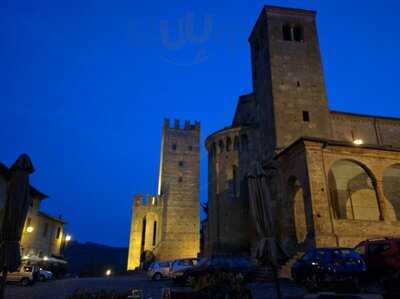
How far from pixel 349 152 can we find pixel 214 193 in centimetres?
1382

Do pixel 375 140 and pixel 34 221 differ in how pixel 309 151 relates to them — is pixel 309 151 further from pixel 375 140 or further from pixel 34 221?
pixel 34 221

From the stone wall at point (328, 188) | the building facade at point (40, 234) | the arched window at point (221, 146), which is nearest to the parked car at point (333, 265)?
the stone wall at point (328, 188)

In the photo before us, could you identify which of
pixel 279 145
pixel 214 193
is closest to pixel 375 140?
pixel 279 145

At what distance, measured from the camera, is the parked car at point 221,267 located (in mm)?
14380

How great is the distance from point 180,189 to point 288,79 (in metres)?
33.5

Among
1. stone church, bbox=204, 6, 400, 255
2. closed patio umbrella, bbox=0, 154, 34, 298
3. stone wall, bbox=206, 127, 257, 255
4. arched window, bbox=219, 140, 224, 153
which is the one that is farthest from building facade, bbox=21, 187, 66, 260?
closed patio umbrella, bbox=0, 154, 34, 298

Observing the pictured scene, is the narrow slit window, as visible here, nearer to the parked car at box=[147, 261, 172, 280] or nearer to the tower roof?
the tower roof

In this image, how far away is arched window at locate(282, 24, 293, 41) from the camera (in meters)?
28.6

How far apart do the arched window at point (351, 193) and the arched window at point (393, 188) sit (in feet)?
4.62

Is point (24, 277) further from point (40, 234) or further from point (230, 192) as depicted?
point (230, 192)

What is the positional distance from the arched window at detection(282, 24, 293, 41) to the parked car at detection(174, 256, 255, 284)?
70.1 feet

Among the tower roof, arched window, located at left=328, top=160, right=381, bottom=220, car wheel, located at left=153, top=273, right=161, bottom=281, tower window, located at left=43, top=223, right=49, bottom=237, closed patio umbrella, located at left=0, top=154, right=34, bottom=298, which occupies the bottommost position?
car wheel, located at left=153, top=273, right=161, bottom=281

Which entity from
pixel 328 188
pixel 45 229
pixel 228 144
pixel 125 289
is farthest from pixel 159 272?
pixel 45 229

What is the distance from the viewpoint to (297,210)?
2042 cm
